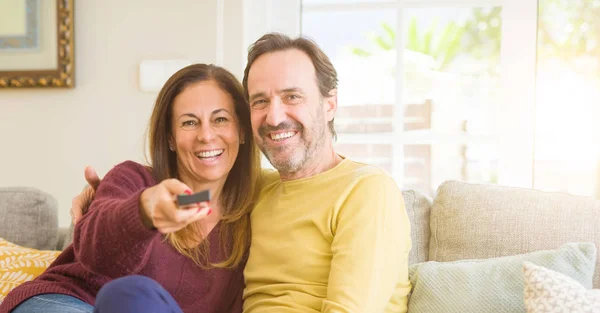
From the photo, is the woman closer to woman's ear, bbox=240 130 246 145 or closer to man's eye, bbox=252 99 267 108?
woman's ear, bbox=240 130 246 145

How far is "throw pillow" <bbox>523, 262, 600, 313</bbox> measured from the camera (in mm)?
Answer: 1276

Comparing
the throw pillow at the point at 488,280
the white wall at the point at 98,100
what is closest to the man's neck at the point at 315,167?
the throw pillow at the point at 488,280

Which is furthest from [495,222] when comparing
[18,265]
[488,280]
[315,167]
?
[18,265]

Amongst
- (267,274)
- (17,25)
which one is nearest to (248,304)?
(267,274)

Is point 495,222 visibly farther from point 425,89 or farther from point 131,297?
point 131,297

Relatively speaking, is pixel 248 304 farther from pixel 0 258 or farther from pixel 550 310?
pixel 0 258

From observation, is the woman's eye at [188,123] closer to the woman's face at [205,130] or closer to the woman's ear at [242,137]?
the woman's face at [205,130]

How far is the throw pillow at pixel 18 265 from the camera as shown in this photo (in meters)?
1.89

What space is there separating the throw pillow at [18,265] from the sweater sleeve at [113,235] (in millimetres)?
626

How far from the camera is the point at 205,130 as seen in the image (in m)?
1.63

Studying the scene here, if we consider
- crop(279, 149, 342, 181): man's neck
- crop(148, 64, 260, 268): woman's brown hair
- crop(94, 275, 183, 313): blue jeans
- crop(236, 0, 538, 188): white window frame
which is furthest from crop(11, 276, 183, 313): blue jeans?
crop(236, 0, 538, 188): white window frame

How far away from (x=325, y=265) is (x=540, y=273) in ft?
1.59

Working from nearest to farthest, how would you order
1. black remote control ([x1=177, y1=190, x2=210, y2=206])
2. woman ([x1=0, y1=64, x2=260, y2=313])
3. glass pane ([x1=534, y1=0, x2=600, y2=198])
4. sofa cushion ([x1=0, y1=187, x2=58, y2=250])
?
black remote control ([x1=177, y1=190, x2=210, y2=206]), woman ([x1=0, y1=64, x2=260, y2=313]), sofa cushion ([x1=0, y1=187, x2=58, y2=250]), glass pane ([x1=534, y1=0, x2=600, y2=198])

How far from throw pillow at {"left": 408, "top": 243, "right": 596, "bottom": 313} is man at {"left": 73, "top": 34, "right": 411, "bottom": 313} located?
0.07 metres
